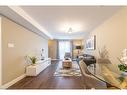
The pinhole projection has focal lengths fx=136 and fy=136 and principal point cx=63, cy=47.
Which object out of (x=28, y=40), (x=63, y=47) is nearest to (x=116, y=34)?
(x=28, y=40)

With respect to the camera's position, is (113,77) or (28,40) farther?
(28,40)

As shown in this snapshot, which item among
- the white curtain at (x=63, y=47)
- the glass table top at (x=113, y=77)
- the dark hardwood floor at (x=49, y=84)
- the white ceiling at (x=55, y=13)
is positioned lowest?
the dark hardwood floor at (x=49, y=84)

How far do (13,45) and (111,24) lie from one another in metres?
3.57

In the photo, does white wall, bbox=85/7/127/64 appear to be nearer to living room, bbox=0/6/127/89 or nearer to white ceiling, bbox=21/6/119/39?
living room, bbox=0/6/127/89

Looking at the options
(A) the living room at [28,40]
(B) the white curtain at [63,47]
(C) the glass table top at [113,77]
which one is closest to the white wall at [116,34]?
(A) the living room at [28,40]

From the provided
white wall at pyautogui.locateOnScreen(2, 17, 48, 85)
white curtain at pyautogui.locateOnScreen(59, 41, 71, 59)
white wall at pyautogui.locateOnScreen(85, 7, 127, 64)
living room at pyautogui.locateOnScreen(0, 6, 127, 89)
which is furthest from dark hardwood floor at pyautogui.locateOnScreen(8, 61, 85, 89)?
white curtain at pyautogui.locateOnScreen(59, 41, 71, 59)

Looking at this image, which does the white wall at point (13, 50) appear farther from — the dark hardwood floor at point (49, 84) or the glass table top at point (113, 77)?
the glass table top at point (113, 77)

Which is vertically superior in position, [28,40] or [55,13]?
[55,13]

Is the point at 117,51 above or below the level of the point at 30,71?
above

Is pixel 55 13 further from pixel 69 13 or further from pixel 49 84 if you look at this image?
pixel 49 84

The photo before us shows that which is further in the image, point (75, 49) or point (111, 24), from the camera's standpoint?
point (75, 49)
